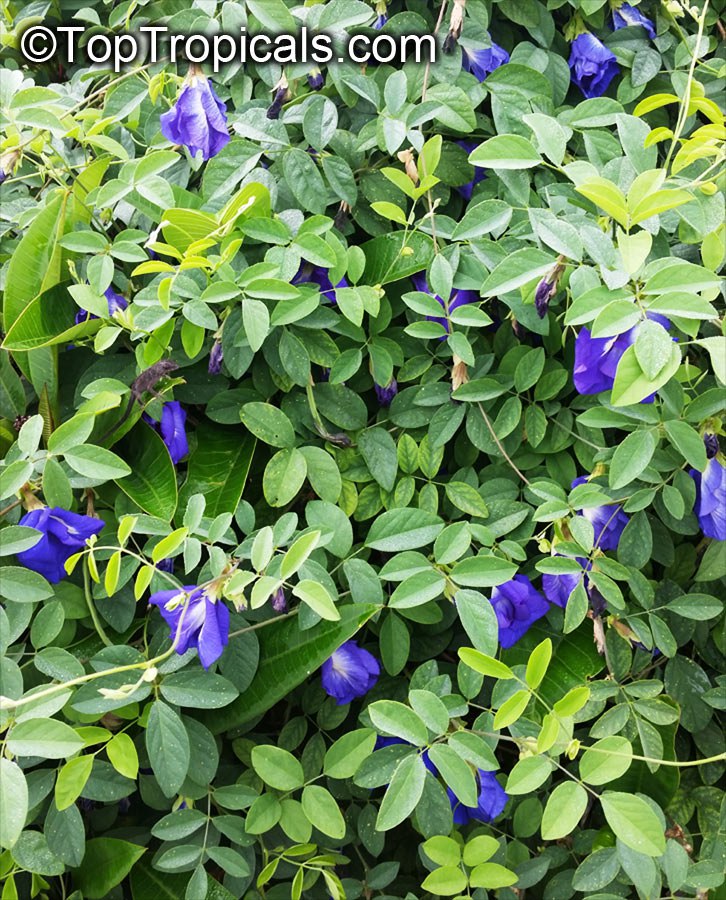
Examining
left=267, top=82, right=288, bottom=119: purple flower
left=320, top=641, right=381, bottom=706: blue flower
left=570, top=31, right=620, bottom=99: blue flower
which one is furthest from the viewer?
left=570, top=31, right=620, bottom=99: blue flower

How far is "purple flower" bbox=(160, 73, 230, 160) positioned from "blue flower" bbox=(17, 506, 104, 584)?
17.3 inches

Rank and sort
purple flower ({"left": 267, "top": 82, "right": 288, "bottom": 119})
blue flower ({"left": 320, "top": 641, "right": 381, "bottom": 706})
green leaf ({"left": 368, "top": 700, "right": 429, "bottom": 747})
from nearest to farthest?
green leaf ({"left": 368, "top": 700, "right": 429, "bottom": 747})
blue flower ({"left": 320, "top": 641, "right": 381, "bottom": 706})
purple flower ({"left": 267, "top": 82, "right": 288, "bottom": 119})

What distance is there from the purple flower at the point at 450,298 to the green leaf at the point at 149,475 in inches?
13.2

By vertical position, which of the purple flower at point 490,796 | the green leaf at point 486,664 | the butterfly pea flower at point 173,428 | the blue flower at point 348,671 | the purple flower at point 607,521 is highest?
the butterfly pea flower at point 173,428

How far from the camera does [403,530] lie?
0.96 meters

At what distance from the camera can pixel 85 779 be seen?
0.86 meters

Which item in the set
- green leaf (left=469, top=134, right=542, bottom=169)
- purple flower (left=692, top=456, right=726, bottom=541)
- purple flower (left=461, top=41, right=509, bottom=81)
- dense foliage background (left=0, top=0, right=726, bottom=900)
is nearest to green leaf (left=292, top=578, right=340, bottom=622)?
dense foliage background (left=0, top=0, right=726, bottom=900)

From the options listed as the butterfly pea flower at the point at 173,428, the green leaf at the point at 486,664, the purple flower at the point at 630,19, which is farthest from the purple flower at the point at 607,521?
the purple flower at the point at 630,19

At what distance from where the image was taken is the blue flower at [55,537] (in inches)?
35.6

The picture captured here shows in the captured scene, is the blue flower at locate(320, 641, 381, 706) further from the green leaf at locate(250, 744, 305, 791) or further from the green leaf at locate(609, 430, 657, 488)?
the green leaf at locate(609, 430, 657, 488)

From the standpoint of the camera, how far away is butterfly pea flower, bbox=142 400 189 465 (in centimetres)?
101

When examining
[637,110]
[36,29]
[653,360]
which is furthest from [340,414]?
[36,29]

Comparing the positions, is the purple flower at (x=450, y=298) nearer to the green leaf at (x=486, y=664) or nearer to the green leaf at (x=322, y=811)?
the green leaf at (x=486, y=664)

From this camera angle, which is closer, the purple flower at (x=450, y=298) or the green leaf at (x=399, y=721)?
the green leaf at (x=399, y=721)
